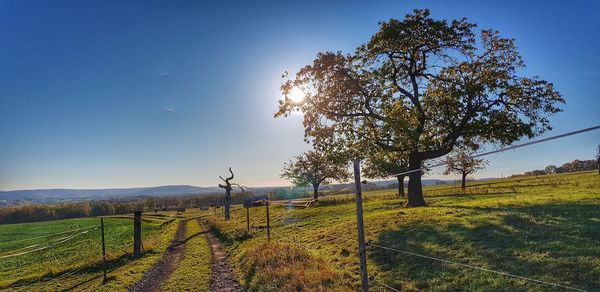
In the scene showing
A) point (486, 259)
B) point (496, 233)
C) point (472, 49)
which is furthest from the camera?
point (472, 49)

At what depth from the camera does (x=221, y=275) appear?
54.6 feet

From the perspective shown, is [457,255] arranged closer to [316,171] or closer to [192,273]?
[192,273]

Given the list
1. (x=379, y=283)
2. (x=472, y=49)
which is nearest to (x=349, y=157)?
(x=472, y=49)

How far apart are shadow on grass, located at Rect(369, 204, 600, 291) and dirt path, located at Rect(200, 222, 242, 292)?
5778 millimetres

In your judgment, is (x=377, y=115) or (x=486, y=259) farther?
(x=377, y=115)

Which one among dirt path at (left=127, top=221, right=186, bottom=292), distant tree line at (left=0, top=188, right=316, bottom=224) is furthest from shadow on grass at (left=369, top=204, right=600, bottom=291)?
distant tree line at (left=0, top=188, right=316, bottom=224)

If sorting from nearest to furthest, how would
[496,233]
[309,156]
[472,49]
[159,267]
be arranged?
[496,233], [159,267], [472,49], [309,156]

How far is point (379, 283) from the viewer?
11.3 m

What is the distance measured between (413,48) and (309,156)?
168ft

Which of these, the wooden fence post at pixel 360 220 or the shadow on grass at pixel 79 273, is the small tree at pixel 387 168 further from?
the wooden fence post at pixel 360 220

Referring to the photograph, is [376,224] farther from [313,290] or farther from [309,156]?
[309,156]

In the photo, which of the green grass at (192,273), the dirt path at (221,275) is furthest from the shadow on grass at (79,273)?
the dirt path at (221,275)

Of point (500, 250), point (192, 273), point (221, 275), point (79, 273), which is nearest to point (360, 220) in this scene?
point (500, 250)

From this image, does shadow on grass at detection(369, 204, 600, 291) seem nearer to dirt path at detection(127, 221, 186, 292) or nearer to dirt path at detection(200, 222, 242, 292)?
dirt path at detection(200, 222, 242, 292)
